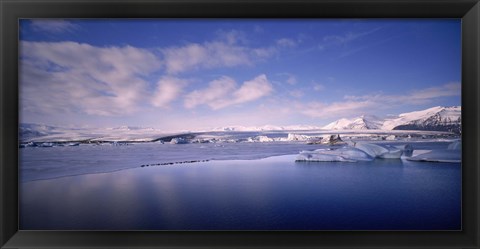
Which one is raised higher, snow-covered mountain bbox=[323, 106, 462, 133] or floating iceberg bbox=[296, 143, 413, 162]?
snow-covered mountain bbox=[323, 106, 462, 133]

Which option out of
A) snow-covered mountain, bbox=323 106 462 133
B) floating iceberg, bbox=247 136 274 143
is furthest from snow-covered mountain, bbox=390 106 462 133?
floating iceberg, bbox=247 136 274 143

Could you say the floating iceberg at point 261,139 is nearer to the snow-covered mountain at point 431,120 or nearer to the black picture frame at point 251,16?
the black picture frame at point 251,16

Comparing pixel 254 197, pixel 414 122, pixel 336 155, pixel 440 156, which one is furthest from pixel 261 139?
pixel 440 156

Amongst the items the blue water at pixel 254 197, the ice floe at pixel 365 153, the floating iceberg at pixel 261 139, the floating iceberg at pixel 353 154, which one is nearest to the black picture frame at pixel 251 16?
the blue water at pixel 254 197

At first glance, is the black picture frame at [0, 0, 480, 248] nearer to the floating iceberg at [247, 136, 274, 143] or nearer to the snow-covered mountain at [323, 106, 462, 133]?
the snow-covered mountain at [323, 106, 462, 133]

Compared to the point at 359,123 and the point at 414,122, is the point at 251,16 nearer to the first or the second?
the point at 359,123

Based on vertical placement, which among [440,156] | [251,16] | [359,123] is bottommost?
[440,156]
